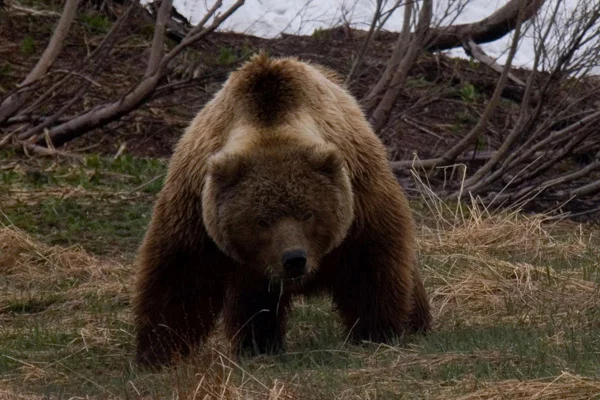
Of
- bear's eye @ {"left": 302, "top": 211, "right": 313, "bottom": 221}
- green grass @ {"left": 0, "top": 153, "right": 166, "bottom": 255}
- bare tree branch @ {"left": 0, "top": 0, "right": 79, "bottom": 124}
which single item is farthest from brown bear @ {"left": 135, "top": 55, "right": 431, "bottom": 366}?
bare tree branch @ {"left": 0, "top": 0, "right": 79, "bottom": 124}

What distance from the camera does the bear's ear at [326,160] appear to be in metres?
5.52

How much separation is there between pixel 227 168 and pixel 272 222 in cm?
31

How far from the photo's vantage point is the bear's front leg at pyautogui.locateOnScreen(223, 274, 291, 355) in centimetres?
657

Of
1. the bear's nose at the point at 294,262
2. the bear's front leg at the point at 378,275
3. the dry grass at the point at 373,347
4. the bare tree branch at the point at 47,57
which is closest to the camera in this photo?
the dry grass at the point at 373,347

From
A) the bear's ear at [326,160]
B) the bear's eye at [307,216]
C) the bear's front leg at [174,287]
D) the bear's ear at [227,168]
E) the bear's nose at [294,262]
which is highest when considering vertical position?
the bear's ear at [326,160]

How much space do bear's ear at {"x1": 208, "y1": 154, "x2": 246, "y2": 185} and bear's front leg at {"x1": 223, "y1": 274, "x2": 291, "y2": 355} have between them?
110 cm

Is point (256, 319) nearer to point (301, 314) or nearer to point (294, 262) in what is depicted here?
point (301, 314)

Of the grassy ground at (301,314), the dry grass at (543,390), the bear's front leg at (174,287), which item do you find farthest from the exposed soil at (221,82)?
the dry grass at (543,390)

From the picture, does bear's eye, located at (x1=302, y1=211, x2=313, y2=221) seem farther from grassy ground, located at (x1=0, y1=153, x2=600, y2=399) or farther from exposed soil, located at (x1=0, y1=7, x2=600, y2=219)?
exposed soil, located at (x1=0, y1=7, x2=600, y2=219)

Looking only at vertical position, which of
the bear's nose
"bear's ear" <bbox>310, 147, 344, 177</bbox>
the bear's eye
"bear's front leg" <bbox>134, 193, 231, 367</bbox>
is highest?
"bear's ear" <bbox>310, 147, 344, 177</bbox>

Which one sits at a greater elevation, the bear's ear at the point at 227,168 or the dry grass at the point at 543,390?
the bear's ear at the point at 227,168

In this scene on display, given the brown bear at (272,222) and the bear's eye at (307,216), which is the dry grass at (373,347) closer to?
the brown bear at (272,222)

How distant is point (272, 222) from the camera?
216 inches

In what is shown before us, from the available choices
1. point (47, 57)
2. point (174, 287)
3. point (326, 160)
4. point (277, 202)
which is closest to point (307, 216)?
point (277, 202)
